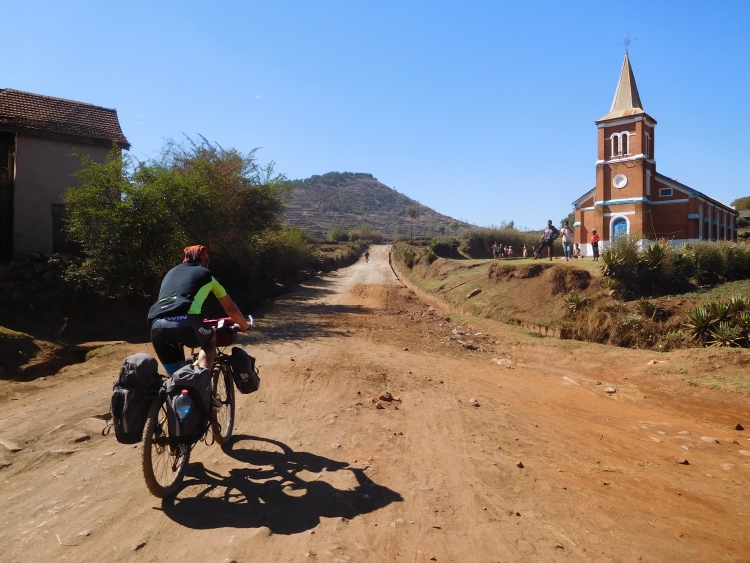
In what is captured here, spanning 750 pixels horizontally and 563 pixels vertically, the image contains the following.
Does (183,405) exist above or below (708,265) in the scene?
below

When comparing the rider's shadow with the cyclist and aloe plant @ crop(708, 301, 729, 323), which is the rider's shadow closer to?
the cyclist

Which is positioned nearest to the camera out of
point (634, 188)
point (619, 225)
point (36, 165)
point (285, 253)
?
point (36, 165)

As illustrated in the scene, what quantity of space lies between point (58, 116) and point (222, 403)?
→ 1724 cm

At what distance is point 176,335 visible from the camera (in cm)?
433

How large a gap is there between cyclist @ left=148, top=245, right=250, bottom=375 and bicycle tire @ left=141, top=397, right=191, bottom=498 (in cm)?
58

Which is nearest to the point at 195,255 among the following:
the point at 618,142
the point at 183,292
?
the point at 183,292

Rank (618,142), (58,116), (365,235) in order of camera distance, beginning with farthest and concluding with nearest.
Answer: (365,235)
(618,142)
(58,116)

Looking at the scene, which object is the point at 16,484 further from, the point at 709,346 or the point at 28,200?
the point at 28,200

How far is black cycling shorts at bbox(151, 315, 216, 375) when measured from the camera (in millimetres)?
4328

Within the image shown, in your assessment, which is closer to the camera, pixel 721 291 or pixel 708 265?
pixel 721 291

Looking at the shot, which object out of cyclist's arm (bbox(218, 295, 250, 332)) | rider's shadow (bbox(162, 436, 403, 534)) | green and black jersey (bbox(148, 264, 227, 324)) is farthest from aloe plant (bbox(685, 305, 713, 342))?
green and black jersey (bbox(148, 264, 227, 324))

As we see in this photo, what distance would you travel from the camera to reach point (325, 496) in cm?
409

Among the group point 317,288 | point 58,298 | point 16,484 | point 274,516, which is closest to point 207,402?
point 274,516

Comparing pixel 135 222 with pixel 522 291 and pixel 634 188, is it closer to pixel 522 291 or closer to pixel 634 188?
pixel 522 291
